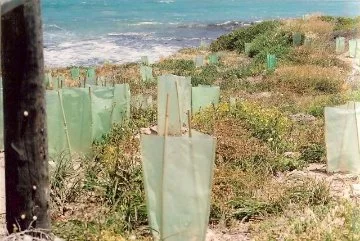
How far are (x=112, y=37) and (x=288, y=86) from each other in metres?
33.9

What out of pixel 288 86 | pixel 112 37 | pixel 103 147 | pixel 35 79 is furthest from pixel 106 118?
pixel 112 37

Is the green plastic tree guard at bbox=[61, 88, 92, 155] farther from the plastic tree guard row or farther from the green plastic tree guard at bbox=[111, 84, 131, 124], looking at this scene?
the green plastic tree guard at bbox=[111, 84, 131, 124]

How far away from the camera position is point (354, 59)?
1930 cm

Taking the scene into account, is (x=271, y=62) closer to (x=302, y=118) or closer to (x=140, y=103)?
(x=302, y=118)

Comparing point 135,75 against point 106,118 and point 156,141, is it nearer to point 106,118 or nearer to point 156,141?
point 106,118

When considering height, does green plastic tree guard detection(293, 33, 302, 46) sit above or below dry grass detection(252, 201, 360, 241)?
below

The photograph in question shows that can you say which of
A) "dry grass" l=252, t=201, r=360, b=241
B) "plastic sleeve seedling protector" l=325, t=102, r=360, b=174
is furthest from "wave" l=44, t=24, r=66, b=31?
"dry grass" l=252, t=201, r=360, b=241

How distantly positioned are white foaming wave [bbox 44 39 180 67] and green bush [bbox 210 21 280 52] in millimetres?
3850

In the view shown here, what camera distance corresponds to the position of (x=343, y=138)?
7.52 meters

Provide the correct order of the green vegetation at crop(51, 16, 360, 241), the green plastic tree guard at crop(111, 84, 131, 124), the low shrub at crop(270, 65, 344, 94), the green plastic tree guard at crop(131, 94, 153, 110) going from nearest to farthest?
the green vegetation at crop(51, 16, 360, 241)
the green plastic tree guard at crop(111, 84, 131, 124)
the green plastic tree guard at crop(131, 94, 153, 110)
the low shrub at crop(270, 65, 344, 94)

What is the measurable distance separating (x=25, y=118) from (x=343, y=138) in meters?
4.42

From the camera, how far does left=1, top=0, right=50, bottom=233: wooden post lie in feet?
13.4

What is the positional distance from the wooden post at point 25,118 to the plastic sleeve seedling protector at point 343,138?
406 centimetres

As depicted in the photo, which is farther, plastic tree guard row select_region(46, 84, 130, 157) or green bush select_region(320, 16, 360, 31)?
green bush select_region(320, 16, 360, 31)
